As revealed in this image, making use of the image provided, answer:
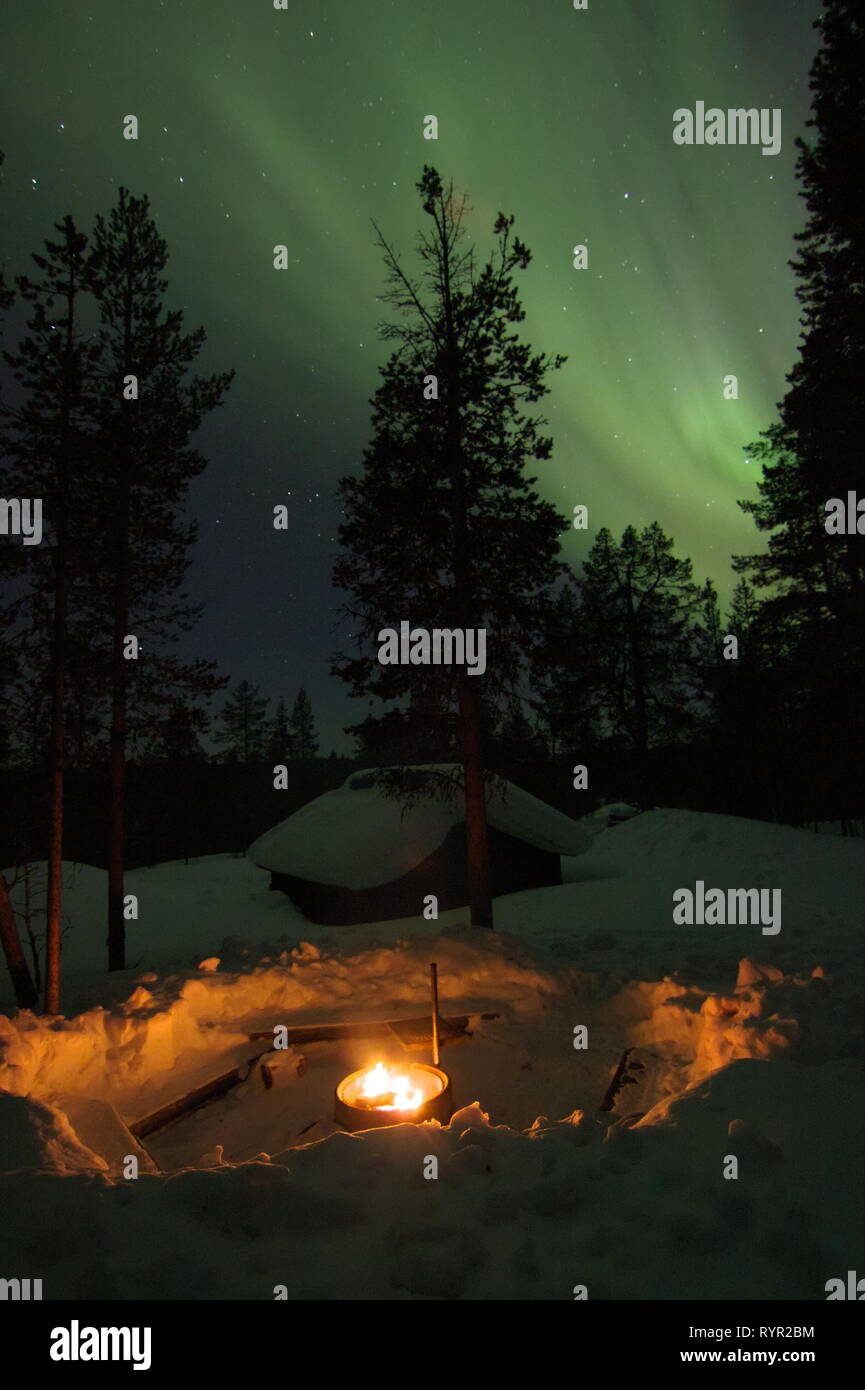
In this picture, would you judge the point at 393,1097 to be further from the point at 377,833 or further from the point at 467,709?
the point at 377,833

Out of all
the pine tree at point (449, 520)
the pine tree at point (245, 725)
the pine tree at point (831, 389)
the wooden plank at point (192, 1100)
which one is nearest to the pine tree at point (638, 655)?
the pine tree at point (831, 389)

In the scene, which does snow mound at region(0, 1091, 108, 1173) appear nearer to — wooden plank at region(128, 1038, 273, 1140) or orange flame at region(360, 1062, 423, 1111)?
wooden plank at region(128, 1038, 273, 1140)

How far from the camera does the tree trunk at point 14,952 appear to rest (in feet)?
32.2

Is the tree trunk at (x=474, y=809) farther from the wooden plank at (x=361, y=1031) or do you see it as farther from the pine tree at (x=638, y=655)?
the pine tree at (x=638, y=655)

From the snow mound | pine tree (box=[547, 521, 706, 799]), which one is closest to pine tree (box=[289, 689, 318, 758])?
pine tree (box=[547, 521, 706, 799])

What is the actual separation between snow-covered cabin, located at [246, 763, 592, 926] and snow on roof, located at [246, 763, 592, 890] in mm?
29

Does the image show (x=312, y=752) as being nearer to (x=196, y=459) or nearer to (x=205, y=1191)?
(x=196, y=459)

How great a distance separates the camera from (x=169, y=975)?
9.18 meters

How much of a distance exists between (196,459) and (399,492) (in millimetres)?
4759

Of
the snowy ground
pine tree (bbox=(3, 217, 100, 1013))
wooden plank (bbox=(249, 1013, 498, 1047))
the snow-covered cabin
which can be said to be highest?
pine tree (bbox=(3, 217, 100, 1013))

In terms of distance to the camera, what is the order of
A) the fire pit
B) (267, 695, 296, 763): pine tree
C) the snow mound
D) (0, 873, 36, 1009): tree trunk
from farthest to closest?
(267, 695, 296, 763): pine tree
(0, 873, 36, 1009): tree trunk
the fire pit
the snow mound

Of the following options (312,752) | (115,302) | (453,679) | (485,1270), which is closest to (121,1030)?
(485,1270)

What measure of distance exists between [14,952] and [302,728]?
73.5 metres

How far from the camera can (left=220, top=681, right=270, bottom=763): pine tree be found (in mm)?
72312
